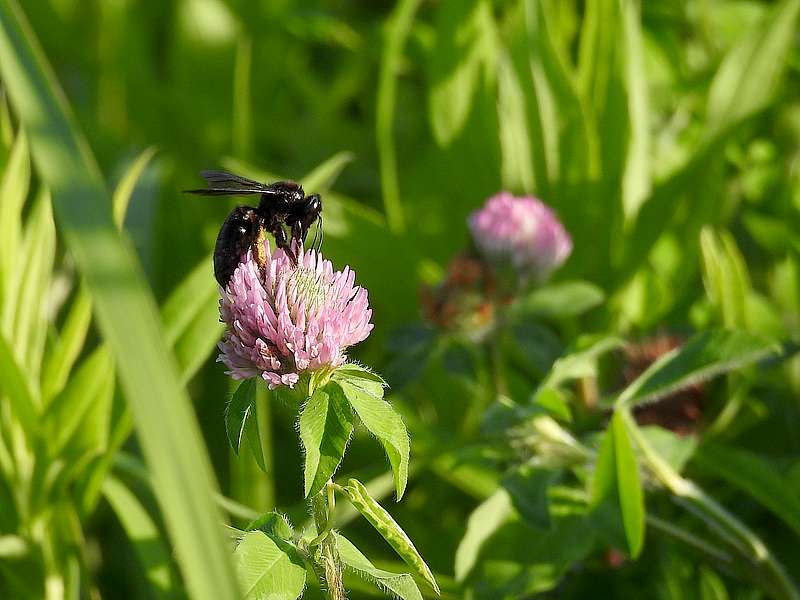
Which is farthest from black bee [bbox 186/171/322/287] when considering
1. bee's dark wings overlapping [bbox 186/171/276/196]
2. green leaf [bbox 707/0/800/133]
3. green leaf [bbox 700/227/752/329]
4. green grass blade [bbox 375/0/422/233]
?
green leaf [bbox 707/0/800/133]

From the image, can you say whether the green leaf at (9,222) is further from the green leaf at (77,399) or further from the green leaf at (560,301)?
the green leaf at (560,301)

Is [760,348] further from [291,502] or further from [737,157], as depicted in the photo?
[291,502]

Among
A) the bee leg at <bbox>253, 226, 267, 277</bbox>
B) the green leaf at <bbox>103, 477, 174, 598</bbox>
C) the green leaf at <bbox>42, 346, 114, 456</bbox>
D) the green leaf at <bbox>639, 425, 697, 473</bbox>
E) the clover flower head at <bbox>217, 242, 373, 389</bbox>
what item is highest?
the bee leg at <bbox>253, 226, 267, 277</bbox>

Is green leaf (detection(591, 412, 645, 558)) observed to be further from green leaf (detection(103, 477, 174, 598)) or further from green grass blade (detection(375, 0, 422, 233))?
green grass blade (detection(375, 0, 422, 233))

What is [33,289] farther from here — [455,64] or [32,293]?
[455,64]

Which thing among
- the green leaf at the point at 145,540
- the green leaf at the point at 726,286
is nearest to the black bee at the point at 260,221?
the green leaf at the point at 145,540

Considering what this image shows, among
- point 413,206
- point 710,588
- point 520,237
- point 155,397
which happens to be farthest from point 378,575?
point 413,206
